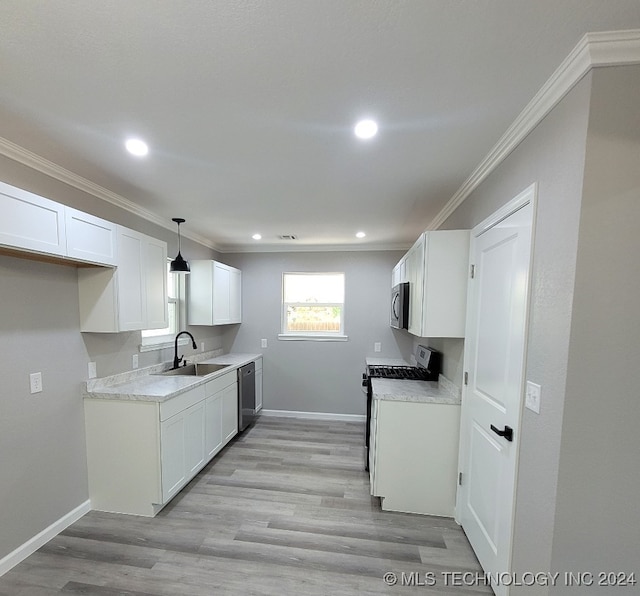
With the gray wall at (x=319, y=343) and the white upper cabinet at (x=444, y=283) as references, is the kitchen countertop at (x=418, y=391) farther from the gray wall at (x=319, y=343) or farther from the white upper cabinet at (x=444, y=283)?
the gray wall at (x=319, y=343)

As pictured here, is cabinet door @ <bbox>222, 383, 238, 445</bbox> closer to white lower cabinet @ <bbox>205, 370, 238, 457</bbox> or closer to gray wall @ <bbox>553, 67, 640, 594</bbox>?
white lower cabinet @ <bbox>205, 370, 238, 457</bbox>

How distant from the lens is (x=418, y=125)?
1518 mm

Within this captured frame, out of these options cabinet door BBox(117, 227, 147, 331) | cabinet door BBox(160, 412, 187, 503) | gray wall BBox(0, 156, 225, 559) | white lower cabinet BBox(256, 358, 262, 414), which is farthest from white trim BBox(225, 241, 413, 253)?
cabinet door BBox(160, 412, 187, 503)

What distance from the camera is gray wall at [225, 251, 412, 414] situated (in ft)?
14.5

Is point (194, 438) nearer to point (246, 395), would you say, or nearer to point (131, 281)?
point (246, 395)

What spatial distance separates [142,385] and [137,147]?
1.91m

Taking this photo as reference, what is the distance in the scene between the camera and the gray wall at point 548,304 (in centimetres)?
117

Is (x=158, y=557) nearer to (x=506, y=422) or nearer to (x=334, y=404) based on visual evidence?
(x=506, y=422)

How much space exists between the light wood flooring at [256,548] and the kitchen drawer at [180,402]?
0.78 meters

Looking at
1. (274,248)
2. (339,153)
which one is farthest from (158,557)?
(274,248)

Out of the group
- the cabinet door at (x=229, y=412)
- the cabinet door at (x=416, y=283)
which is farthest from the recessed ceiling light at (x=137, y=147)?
the cabinet door at (x=229, y=412)

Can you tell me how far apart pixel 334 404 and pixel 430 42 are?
4.24 meters

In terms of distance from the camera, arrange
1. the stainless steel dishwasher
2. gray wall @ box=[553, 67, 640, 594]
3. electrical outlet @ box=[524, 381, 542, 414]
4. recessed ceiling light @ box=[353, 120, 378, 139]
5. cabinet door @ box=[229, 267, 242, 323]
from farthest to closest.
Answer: cabinet door @ box=[229, 267, 242, 323], the stainless steel dishwasher, recessed ceiling light @ box=[353, 120, 378, 139], electrical outlet @ box=[524, 381, 542, 414], gray wall @ box=[553, 67, 640, 594]

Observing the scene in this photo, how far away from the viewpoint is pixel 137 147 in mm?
1747
